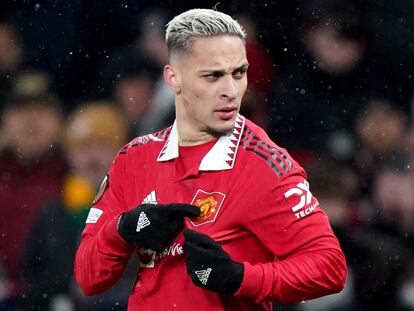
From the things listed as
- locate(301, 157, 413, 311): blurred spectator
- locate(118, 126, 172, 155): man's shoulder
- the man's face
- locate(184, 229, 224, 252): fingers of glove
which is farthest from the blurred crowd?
locate(184, 229, 224, 252): fingers of glove

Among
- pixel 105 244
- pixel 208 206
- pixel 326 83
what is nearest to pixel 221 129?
pixel 208 206

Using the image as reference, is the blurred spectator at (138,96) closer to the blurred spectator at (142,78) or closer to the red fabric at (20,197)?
the blurred spectator at (142,78)

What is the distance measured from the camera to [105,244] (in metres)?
2.85

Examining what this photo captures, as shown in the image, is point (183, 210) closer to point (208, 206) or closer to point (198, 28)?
point (208, 206)

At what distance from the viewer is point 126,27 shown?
4.78m

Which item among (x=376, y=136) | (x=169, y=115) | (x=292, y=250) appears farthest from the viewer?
(x=169, y=115)

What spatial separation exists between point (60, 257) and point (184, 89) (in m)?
1.95

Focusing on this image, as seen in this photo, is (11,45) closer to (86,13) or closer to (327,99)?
(86,13)

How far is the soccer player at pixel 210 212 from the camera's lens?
2.70 m

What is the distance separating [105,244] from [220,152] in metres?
0.39

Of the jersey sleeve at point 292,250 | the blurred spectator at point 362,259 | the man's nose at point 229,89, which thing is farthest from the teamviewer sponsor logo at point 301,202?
the blurred spectator at point 362,259

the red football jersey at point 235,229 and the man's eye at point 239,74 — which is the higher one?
the man's eye at point 239,74

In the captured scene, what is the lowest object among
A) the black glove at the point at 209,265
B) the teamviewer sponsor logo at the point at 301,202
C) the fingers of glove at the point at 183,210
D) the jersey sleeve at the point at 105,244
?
the jersey sleeve at the point at 105,244

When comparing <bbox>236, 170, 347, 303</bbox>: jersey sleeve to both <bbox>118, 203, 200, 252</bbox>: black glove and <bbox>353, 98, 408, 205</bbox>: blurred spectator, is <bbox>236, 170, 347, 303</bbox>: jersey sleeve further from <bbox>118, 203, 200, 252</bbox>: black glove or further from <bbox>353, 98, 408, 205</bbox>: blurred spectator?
<bbox>353, 98, 408, 205</bbox>: blurred spectator
